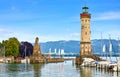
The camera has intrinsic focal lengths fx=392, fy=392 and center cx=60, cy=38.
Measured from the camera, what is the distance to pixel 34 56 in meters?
166

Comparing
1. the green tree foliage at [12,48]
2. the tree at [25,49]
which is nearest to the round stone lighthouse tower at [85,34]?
the green tree foliage at [12,48]

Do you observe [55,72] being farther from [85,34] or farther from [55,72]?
[85,34]

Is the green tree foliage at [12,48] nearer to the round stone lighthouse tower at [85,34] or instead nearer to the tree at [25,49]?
the tree at [25,49]

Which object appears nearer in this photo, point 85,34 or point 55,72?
point 55,72

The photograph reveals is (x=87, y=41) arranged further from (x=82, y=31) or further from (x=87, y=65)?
(x=87, y=65)

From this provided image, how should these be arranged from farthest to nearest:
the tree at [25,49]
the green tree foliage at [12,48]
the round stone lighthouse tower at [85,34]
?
1. the tree at [25,49]
2. the green tree foliage at [12,48]
3. the round stone lighthouse tower at [85,34]

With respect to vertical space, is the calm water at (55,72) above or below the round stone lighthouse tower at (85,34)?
below

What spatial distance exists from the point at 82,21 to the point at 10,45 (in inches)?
1833

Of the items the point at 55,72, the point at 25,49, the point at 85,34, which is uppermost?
the point at 85,34

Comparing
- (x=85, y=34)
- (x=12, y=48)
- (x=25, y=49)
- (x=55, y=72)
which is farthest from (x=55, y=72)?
(x=25, y=49)

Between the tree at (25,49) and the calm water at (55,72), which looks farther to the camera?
the tree at (25,49)

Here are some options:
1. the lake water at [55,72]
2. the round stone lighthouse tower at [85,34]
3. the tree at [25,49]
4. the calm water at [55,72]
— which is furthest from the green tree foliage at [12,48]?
the calm water at [55,72]

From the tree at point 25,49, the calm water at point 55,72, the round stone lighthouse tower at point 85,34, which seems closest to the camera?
the calm water at point 55,72

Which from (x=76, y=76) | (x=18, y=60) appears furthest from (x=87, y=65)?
(x=18, y=60)
